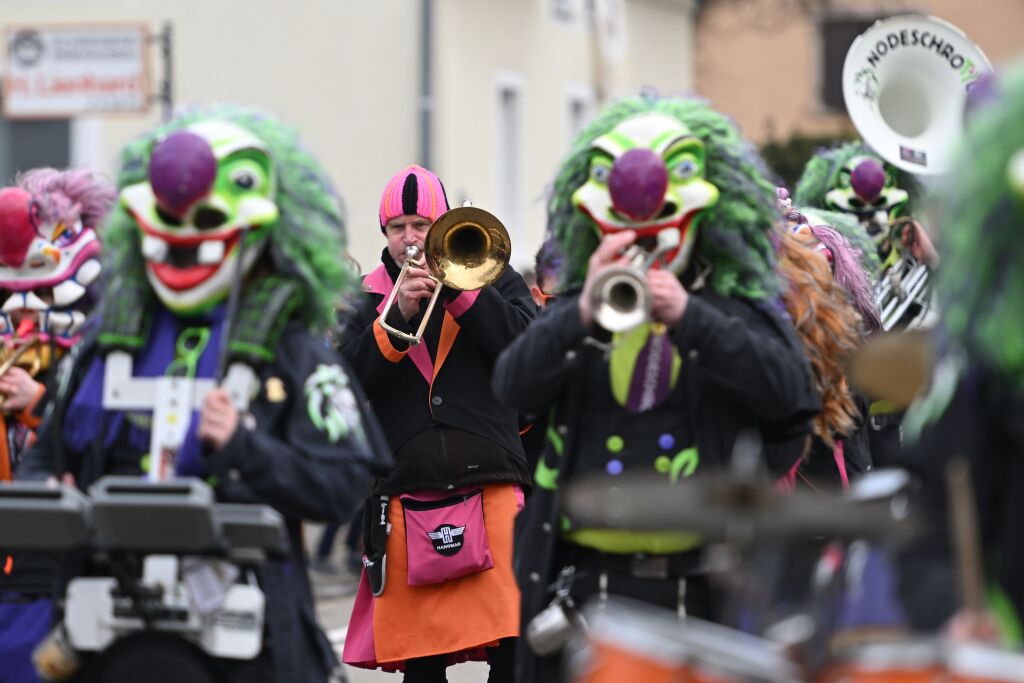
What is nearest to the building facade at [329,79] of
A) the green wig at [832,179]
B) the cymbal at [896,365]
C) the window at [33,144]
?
the window at [33,144]

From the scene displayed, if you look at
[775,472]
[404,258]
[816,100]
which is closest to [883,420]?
[404,258]

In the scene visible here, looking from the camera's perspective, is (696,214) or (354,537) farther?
(354,537)

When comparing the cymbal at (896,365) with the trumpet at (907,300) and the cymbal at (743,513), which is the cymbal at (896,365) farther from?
the trumpet at (907,300)

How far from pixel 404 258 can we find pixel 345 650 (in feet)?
4.25

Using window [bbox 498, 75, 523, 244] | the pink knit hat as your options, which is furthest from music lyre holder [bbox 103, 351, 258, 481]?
window [bbox 498, 75, 523, 244]

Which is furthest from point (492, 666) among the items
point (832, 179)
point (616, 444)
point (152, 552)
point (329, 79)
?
point (329, 79)

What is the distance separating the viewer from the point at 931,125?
9516mm

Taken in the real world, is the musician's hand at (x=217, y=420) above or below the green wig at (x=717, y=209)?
below

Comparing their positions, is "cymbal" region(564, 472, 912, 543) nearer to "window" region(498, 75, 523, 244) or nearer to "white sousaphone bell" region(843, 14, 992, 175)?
"white sousaphone bell" region(843, 14, 992, 175)

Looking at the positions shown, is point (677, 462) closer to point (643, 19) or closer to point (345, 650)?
point (345, 650)

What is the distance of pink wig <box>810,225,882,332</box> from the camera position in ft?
24.6

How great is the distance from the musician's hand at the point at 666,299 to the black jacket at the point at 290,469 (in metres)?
0.69

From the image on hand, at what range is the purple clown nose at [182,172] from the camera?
4.62m

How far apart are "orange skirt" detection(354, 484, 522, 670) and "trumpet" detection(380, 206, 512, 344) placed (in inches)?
23.8
